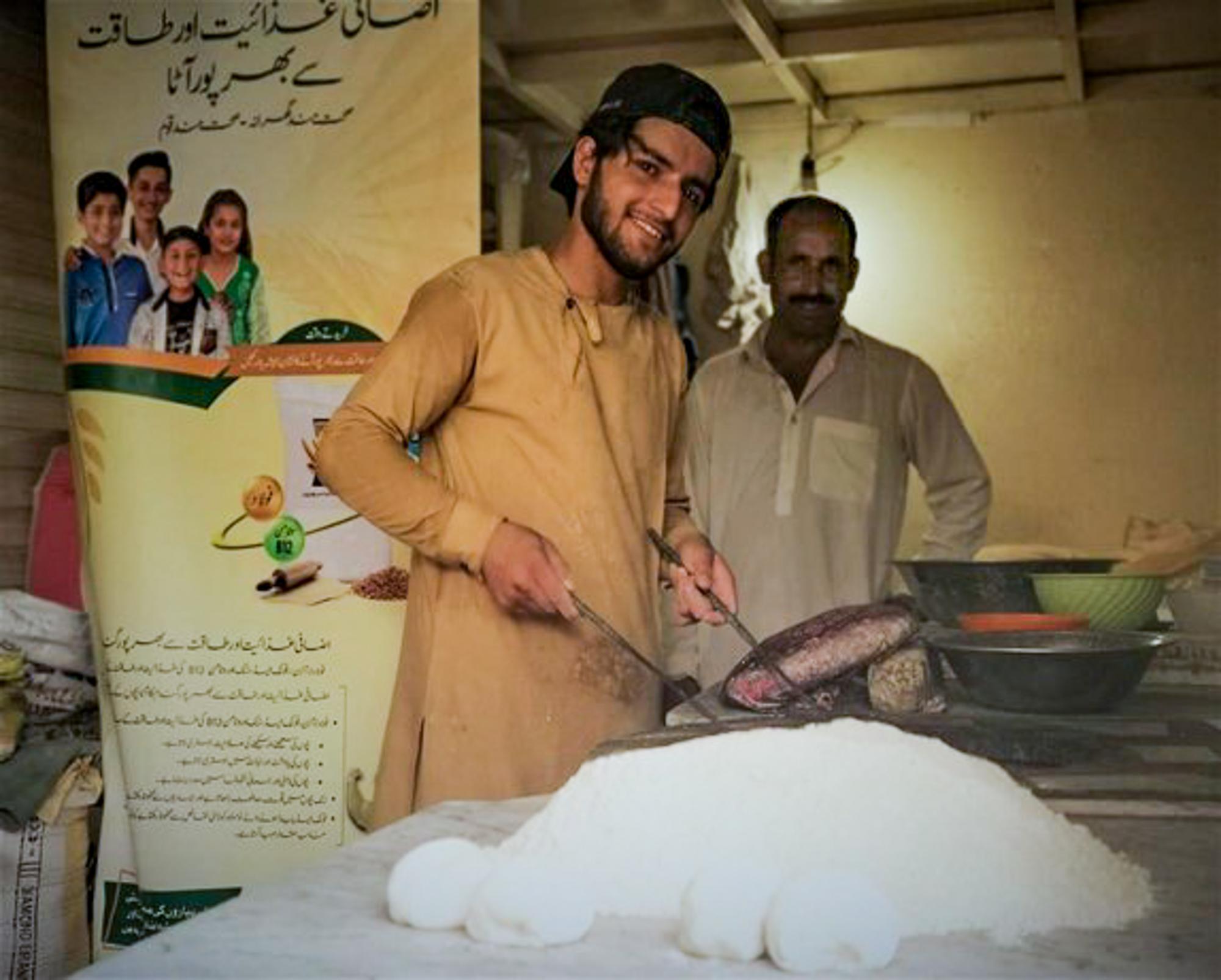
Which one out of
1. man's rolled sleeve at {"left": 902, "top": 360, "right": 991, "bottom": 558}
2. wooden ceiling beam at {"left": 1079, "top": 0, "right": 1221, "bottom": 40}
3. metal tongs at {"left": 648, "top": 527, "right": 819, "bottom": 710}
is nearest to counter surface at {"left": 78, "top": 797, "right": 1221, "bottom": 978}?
metal tongs at {"left": 648, "top": 527, "right": 819, "bottom": 710}

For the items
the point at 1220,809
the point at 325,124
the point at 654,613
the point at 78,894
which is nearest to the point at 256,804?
the point at 78,894

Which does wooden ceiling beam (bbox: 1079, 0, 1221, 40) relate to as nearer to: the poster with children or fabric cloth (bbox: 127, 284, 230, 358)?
the poster with children

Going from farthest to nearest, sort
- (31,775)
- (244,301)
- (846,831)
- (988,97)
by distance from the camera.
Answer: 1. (988,97)
2. (31,775)
3. (244,301)
4. (846,831)

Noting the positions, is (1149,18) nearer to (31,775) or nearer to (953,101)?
(953,101)

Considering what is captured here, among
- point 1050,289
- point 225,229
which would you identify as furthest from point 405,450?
point 1050,289

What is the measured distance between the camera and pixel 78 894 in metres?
2.13

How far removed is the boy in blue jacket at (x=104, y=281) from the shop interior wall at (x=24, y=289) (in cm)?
40

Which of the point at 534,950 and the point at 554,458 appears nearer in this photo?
the point at 534,950

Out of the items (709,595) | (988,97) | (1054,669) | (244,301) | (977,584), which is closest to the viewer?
(1054,669)

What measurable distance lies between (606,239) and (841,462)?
27.6 inches

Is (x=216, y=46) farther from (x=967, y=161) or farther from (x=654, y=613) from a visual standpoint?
(x=967, y=161)

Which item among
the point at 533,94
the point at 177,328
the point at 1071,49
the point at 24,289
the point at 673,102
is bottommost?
the point at 177,328

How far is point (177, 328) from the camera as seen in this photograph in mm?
2014

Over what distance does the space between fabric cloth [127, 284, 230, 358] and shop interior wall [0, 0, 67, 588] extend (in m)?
0.47
